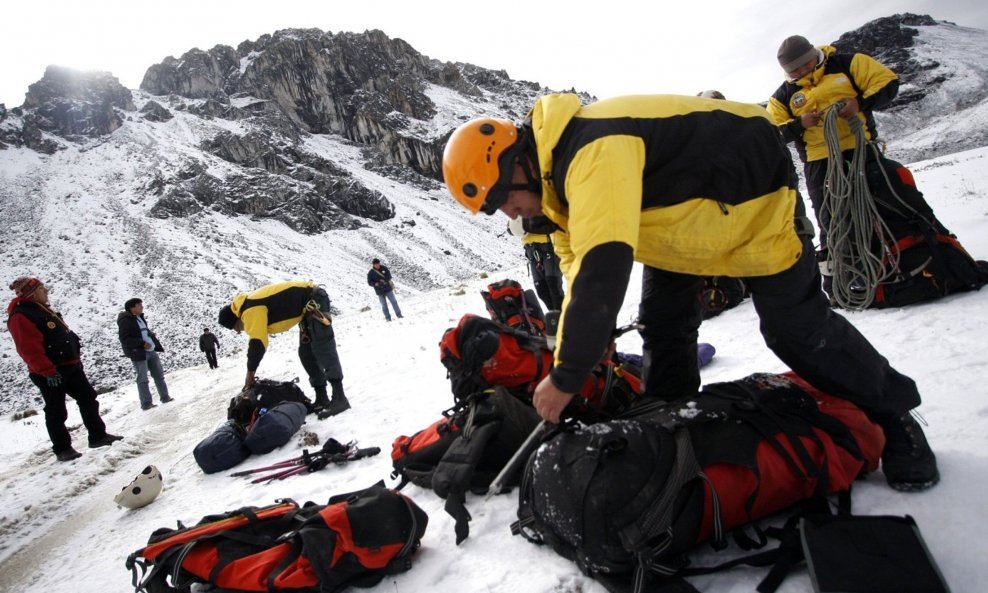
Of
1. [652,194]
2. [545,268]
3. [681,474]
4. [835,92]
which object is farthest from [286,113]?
[681,474]

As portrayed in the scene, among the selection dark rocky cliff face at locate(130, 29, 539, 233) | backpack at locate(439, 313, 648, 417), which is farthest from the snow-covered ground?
dark rocky cliff face at locate(130, 29, 539, 233)

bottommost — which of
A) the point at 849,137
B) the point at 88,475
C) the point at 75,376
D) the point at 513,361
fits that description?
the point at 88,475

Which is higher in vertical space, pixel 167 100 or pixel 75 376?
pixel 167 100

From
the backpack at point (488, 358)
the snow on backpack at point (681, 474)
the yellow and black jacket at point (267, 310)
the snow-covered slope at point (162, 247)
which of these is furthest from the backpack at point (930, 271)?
the snow-covered slope at point (162, 247)

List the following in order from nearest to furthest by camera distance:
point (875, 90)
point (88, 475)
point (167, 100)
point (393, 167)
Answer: point (875, 90)
point (88, 475)
point (393, 167)
point (167, 100)

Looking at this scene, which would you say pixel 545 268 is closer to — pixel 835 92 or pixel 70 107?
pixel 835 92

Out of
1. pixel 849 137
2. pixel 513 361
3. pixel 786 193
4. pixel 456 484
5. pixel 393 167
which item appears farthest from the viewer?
pixel 393 167

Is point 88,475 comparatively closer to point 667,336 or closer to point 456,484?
point 456,484

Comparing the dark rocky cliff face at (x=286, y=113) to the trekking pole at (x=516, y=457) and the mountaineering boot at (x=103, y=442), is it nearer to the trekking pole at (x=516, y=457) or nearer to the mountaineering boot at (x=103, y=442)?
the mountaineering boot at (x=103, y=442)

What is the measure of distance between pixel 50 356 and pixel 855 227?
9.30 metres

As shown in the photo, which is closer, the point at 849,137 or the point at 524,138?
the point at 524,138

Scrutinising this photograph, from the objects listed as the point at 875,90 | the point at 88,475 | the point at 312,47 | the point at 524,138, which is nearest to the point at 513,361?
the point at 524,138

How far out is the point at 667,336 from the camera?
2.72 m

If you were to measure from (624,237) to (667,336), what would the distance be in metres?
1.31
